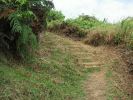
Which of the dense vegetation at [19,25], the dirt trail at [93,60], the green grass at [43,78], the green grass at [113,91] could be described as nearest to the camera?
the green grass at [43,78]

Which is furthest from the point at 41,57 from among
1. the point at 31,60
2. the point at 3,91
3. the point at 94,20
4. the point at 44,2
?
the point at 94,20

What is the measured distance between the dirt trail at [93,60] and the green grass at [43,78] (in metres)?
0.23

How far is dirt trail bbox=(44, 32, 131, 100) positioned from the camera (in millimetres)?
9145

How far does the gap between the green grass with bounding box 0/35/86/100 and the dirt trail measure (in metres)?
0.23

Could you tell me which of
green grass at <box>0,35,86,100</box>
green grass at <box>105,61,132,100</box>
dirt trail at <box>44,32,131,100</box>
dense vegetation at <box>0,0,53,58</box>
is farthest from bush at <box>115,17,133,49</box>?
dense vegetation at <box>0,0,53,58</box>

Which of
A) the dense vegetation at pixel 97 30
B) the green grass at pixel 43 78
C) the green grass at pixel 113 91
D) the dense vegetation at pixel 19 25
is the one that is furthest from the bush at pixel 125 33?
the dense vegetation at pixel 19 25

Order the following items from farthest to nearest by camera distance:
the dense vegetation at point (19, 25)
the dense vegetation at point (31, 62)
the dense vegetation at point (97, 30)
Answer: the dense vegetation at point (97, 30)
the dense vegetation at point (19, 25)
the dense vegetation at point (31, 62)

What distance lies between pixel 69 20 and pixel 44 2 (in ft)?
21.4

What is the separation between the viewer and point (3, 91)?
729 centimetres

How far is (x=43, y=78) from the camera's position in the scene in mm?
8695

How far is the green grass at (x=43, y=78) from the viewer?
7590 millimetres

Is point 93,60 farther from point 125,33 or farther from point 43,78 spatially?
point 43,78

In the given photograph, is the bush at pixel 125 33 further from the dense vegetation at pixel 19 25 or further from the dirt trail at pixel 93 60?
the dense vegetation at pixel 19 25

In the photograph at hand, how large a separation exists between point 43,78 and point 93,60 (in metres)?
3.21
